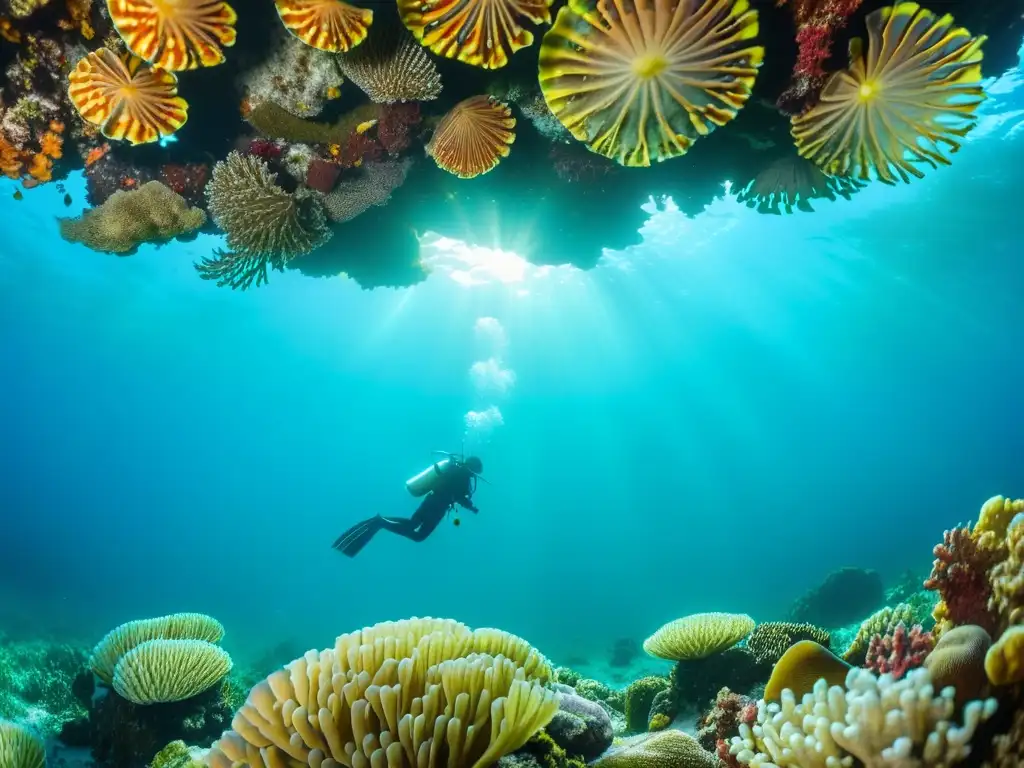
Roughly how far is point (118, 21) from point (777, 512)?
411 feet

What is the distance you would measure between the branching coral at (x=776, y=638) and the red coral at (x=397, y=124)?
7.23 meters

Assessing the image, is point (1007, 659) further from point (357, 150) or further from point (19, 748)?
point (357, 150)

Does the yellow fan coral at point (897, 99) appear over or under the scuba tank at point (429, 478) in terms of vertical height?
under

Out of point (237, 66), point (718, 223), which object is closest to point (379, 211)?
point (237, 66)

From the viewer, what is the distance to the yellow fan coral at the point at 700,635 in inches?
186

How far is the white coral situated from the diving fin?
9211 mm

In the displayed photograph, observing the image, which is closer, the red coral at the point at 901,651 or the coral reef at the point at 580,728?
the red coral at the point at 901,651

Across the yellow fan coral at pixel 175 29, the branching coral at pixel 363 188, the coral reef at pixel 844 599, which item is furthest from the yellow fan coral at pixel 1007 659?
the coral reef at pixel 844 599

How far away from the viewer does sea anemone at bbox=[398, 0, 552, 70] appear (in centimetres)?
409

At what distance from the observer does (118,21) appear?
426 centimetres

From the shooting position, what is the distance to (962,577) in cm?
287

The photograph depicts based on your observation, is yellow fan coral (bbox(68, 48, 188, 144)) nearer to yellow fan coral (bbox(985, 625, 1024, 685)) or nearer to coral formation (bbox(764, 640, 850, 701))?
coral formation (bbox(764, 640, 850, 701))

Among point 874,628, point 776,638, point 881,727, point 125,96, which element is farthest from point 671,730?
point 125,96

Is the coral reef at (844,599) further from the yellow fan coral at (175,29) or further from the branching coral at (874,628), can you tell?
the yellow fan coral at (175,29)
